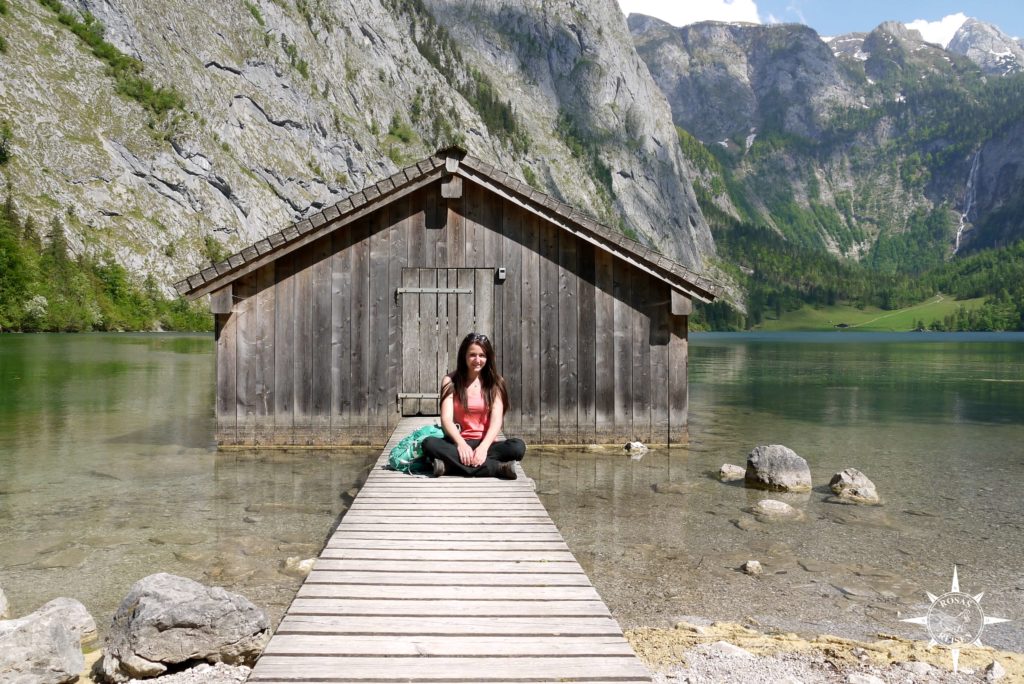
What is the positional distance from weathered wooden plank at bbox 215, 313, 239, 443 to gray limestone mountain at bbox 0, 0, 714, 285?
8465 cm

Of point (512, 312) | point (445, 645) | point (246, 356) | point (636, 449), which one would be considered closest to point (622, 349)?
point (636, 449)

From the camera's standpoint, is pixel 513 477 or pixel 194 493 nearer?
pixel 513 477

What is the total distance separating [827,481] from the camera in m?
12.7

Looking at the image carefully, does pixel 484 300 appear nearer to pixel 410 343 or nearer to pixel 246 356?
pixel 410 343

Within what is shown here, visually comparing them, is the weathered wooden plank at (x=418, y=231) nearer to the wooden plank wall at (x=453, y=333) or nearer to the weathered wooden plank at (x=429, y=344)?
the wooden plank wall at (x=453, y=333)

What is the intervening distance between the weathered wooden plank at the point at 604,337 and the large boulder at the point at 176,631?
9754 mm

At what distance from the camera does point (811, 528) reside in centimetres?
952

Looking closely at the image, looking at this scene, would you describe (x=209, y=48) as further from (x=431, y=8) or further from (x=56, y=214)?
(x=431, y=8)

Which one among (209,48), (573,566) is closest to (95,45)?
(209,48)

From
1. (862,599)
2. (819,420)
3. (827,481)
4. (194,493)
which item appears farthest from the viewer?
(819,420)

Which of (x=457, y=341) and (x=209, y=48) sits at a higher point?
(x=209, y=48)

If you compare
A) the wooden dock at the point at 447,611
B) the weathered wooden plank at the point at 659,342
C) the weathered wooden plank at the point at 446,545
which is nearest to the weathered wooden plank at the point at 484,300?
the weathered wooden plank at the point at 659,342

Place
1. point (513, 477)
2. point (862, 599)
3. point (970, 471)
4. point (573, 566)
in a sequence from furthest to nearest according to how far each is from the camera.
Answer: point (970, 471)
point (513, 477)
point (862, 599)
point (573, 566)

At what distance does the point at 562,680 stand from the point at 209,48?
128106 millimetres
